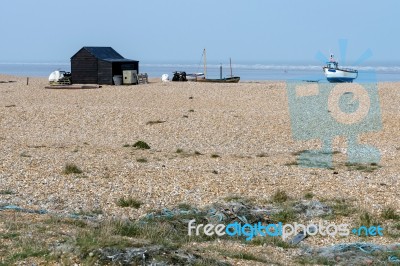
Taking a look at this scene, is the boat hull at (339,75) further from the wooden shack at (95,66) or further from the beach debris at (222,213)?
the beach debris at (222,213)

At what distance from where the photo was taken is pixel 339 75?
198ft

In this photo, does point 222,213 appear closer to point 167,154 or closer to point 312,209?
point 312,209

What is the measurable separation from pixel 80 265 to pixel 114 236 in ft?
4.54

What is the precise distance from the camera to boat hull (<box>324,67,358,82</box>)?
6000 centimetres

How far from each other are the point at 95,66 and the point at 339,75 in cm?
→ 2331

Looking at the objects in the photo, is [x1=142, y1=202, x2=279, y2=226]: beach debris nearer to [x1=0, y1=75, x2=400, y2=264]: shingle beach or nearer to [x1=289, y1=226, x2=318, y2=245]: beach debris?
[x1=0, y1=75, x2=400, y2=264]: shingle beach

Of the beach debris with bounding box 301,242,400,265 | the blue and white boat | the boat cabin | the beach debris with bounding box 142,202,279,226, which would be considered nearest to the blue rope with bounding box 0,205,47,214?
A: the beach debris with bounding box 142,202,279,226

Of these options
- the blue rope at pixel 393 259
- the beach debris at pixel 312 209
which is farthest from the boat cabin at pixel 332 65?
the blue rope at pixel 393 259

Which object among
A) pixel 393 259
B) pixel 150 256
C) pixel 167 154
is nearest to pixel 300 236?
pixel 393 259

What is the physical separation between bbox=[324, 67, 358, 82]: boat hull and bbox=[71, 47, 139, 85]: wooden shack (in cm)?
1948

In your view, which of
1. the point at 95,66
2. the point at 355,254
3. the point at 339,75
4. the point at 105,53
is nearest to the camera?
the point at 355,254

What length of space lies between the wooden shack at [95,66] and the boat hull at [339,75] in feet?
63.9

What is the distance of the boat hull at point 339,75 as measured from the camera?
60.0 metres

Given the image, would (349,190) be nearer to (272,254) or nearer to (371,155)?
(272,254)
